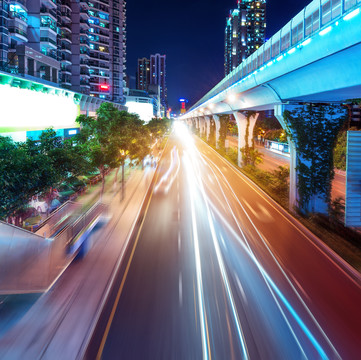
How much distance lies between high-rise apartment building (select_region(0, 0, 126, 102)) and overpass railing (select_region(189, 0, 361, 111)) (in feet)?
58.6

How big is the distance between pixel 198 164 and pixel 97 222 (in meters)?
22.9

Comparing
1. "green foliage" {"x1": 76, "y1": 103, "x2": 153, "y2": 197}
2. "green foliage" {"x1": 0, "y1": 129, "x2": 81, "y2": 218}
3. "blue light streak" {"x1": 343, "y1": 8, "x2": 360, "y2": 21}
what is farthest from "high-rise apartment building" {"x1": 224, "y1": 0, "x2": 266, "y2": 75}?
"green foliage" {"x1": 0, "y1": 129, "x2": 81, "y2": 218}

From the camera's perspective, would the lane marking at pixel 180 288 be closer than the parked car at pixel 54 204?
Yes

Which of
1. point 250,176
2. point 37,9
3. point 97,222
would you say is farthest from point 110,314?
point 37,9

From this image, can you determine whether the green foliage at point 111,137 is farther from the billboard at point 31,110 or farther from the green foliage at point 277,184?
the green foliage at point 277,184

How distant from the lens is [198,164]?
37531mm

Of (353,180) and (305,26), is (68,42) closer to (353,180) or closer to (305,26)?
(305,26)

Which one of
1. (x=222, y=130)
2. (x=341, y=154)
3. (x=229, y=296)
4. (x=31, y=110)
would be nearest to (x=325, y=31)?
(x=229, y=296)

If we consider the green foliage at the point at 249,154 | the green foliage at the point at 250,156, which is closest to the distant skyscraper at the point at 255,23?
the green foliage at the point at 249,154

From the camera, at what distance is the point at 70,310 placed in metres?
8.25

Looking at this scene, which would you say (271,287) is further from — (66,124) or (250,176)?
(66,124)

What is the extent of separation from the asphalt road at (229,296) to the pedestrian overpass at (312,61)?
249 inches

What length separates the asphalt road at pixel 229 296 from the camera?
22.6ft

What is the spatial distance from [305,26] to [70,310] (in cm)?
1330
